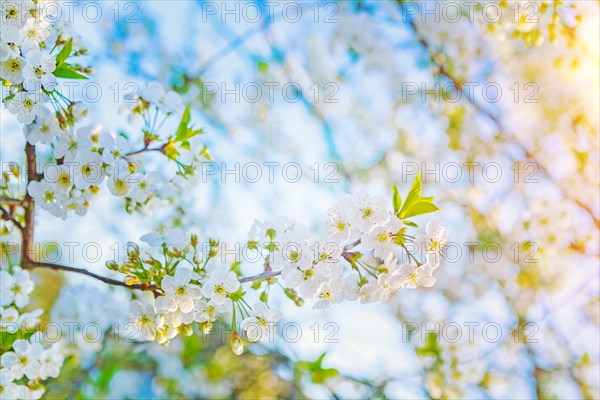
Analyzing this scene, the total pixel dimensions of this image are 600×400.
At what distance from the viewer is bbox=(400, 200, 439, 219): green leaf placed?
1.26m

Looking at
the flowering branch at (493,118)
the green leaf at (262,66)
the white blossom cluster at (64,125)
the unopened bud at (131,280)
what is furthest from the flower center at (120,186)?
the green leaf at (262,66)

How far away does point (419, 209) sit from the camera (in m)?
1.26

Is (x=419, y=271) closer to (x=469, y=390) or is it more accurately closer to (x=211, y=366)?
(x=469, y=390)

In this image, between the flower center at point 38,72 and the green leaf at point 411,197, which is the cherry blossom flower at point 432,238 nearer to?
the green leaf at point 411,197

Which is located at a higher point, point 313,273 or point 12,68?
point 12,68

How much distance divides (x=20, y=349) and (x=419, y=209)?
3.07 ft

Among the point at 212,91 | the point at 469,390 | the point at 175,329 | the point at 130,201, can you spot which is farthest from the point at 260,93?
the point at 175,329

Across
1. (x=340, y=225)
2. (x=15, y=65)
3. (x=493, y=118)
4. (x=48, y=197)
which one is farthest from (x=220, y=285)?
(x=493, y=118)

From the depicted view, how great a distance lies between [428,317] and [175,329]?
91.0 inches

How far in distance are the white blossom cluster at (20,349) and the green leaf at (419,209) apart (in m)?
0.89

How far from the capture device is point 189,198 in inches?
85.9

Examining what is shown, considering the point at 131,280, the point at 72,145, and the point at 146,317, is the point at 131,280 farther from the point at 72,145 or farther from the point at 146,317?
the point at 72,145

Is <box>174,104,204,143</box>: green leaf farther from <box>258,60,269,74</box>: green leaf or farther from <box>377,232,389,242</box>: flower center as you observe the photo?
<box>258,60,269,74</box>: green leaf

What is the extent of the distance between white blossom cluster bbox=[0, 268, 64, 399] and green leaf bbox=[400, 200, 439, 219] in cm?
89
